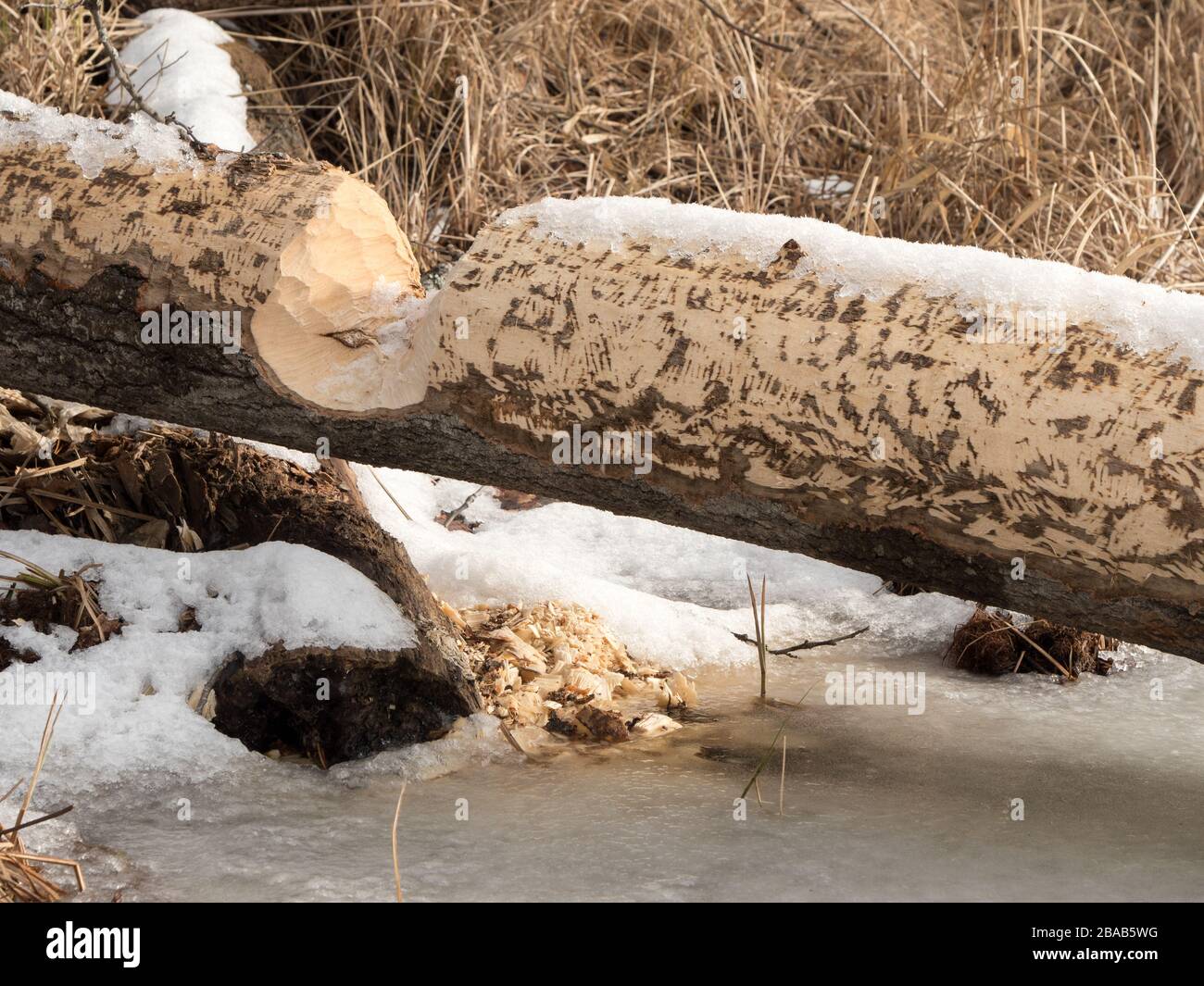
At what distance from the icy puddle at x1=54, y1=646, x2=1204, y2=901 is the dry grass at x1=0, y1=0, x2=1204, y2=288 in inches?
81.8

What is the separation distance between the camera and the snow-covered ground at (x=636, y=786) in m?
1.75

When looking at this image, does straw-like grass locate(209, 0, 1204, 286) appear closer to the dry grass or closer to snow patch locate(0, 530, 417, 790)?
the dry grass

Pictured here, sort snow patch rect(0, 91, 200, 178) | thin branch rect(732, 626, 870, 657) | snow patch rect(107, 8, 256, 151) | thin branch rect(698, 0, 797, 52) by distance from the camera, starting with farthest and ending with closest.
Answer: thin branch rect(698, 0, 797, 52) → snow patch rect(107, 8, 256, 151) → thin branch rect(732, 626, 870, 657) → snow patch rect(0, 91, 200, 178)

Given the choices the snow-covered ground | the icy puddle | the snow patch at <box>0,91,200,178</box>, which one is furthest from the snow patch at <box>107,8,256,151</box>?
the icy puddle

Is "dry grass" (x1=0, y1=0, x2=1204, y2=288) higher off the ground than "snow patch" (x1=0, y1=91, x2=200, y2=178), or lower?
higher

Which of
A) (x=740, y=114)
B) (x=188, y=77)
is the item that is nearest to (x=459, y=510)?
(x=188, y=77)

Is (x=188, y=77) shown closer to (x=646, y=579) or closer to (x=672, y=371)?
(x=646, y=579)

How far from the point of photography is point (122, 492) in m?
2.61

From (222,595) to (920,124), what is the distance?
3.27 m

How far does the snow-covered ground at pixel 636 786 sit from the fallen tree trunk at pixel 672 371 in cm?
33

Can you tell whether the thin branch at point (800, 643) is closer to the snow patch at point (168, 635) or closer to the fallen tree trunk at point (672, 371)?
the fallen tree trunk at point (672, 371)

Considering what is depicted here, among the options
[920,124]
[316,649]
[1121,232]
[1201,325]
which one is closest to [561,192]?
[920,124]

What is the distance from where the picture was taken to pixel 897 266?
1907mm

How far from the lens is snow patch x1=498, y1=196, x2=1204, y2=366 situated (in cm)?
180
